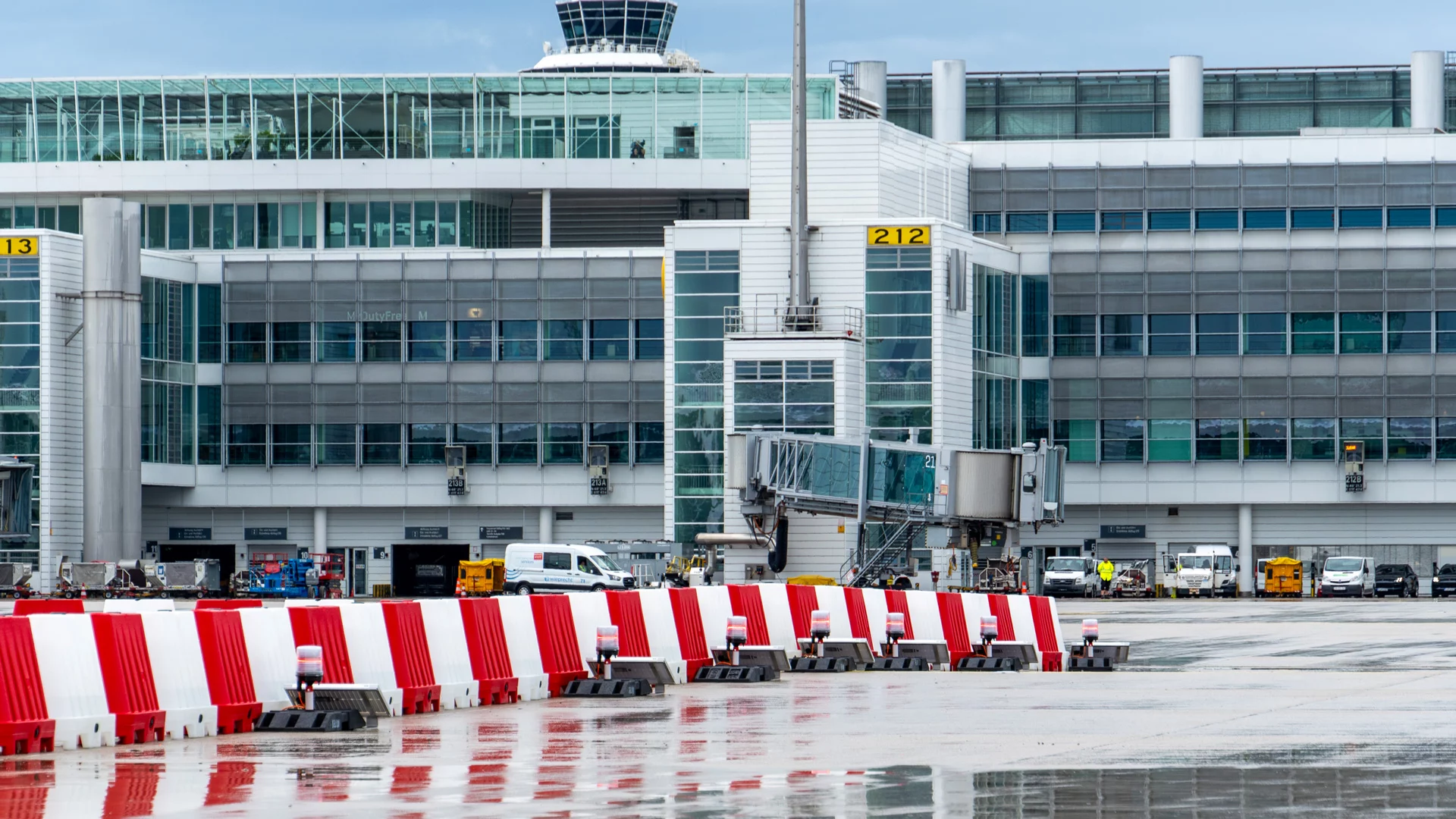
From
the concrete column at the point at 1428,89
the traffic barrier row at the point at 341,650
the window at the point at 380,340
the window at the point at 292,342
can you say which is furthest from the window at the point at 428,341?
the traffic barrier row at the point at 341,650

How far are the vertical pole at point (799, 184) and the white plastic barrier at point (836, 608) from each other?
44062 millimetres

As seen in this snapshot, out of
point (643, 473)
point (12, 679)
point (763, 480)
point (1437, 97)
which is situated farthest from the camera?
point (1437, 97)

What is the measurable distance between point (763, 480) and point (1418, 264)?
111ft

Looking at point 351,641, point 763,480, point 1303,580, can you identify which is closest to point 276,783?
point 351,641

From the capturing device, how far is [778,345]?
75.2 m

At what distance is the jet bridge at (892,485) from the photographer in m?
67.9

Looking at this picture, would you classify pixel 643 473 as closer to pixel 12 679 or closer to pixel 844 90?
pixel 844 90

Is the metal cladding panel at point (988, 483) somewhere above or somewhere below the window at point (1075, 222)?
below

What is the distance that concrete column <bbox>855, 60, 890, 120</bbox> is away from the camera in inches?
4395

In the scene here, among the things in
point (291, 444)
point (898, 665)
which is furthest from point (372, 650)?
point (291, 444)

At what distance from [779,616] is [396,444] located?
59677 mm

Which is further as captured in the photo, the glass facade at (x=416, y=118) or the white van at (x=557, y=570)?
the glass facade at (x=416, y=118)

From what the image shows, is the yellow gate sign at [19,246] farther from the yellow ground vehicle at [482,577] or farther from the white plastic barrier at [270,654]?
the white plastic barrier at [270,654]

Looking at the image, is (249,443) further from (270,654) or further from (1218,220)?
(270,654)
